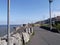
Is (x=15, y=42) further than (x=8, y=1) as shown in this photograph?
Yes

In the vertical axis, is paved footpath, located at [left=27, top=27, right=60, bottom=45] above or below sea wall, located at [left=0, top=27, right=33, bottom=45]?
below

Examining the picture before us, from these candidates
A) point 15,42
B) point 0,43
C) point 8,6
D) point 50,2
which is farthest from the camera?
point 50,2

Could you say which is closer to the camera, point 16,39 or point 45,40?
point 16,39

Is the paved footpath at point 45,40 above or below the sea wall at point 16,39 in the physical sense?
below

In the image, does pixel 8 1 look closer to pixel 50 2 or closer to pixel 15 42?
pixel 15 42

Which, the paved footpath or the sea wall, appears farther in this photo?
the paved footpath

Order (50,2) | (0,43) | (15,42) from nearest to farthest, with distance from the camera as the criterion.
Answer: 1. (0,43)
2. (15,42)
3. (50,2)

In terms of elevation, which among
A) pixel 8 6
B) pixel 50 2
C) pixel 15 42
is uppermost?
pixel 50 2

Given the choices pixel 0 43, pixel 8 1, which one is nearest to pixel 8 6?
pixel 8 1

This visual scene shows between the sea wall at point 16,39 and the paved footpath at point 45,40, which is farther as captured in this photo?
the paved footpath at point 45,40

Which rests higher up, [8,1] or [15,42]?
[8,1]

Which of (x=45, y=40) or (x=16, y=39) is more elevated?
(x=16, y=39)

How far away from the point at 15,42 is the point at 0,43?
7.71 feet

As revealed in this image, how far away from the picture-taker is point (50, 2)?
65938 mm
